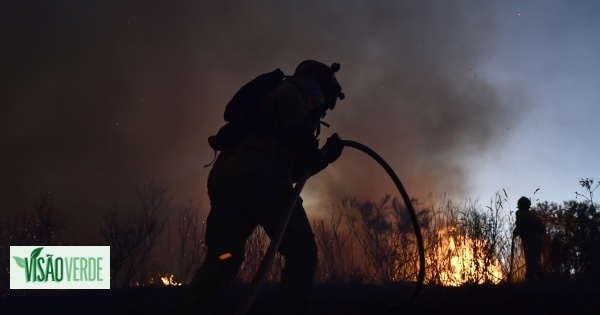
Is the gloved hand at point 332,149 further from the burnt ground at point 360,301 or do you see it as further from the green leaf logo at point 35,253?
the green leaf logo at point 35,253

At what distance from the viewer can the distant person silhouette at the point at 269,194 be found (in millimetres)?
3596

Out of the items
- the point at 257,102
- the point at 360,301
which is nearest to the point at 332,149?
the point at 257,102

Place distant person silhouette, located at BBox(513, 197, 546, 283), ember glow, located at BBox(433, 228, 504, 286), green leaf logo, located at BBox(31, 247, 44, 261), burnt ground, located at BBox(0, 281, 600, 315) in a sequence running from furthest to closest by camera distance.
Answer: green leaf logo, located at BBox(31, 247, 44, 261), distant person silhouette, located at BBox(513, 197, 546, 283), ember glow, located at BBox(433, 228, 504, 286), burnt ground, located at BBox(0, 281, 600, 315)

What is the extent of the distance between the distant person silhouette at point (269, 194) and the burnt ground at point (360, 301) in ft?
6.46

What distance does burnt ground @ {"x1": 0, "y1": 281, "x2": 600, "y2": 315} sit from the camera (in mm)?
5117

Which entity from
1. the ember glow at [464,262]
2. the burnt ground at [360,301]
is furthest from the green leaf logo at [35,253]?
the ember glow at [464,262]

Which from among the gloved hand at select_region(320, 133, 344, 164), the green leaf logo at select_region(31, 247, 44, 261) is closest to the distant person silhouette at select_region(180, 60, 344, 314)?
the gloved hand at select_region(320, 133, 344, 164)

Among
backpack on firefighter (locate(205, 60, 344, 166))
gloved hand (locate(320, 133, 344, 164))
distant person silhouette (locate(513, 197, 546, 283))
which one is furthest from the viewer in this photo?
distant person silhouette (locate(513, 197, 546, 283))

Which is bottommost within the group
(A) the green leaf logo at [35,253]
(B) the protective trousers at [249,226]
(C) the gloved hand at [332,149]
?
(B) the protective trousers at [249,226]

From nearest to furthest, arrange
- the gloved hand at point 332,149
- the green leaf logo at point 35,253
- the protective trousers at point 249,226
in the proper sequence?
the protective trousers at point 249,226, the gloved hand at point 332,149, the green leaf logo at point 35,253

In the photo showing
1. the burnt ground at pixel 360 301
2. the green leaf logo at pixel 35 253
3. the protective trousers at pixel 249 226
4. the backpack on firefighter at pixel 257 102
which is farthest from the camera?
the green leaf logo at pixel 35 253

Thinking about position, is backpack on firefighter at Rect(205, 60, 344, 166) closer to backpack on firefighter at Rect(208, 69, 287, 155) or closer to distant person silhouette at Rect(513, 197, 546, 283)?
backpack on firefighter at Rect(208, 69, 287, 155)

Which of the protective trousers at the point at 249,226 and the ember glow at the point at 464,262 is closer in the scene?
the protective trousers at the point at 249,226

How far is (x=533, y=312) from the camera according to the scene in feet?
16.1
